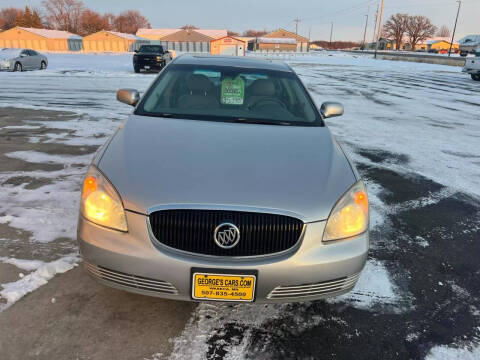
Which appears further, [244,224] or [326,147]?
[326,147]

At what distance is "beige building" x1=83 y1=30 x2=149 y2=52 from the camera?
62394 mm

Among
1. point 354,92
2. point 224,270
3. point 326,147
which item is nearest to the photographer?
point 224,270

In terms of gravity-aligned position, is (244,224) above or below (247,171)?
below

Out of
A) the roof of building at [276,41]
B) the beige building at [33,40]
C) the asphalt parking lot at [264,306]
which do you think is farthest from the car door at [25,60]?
the roof of building at [276,41]

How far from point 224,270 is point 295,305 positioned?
827 mm

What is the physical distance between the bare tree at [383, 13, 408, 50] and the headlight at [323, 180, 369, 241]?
11726 cm

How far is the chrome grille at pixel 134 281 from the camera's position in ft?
6.43

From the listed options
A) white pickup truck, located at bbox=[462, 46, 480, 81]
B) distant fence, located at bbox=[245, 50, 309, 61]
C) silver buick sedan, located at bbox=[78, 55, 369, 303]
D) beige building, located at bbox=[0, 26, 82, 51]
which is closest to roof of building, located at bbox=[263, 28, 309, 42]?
distant fence, located at bbox=[245, 50, 309, 61]

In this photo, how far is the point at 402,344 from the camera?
2.19m

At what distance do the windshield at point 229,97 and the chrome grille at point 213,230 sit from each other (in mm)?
1371

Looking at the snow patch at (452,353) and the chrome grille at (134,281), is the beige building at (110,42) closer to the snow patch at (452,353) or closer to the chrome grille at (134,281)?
the chrome grille at (134,281)

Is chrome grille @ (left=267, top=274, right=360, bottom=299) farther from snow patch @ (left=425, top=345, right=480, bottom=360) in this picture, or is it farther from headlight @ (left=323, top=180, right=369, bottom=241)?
snow patch @ (left=425, top=345, right=480, bottom=360)

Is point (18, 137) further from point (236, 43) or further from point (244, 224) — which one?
point (236, 43)

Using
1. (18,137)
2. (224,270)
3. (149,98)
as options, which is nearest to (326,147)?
(224,270)
